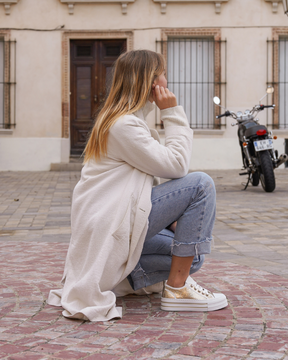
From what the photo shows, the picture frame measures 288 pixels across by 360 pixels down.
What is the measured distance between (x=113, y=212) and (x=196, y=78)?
13000 mm

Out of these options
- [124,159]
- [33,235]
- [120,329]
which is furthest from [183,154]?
[33,235]

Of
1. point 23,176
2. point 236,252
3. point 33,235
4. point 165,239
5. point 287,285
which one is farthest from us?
point 23,176

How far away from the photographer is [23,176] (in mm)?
13117

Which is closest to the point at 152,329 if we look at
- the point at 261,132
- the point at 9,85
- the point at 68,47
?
the point at 261,132

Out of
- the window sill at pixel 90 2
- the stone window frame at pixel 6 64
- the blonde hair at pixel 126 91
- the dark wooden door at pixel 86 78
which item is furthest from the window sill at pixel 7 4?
the blonde hair at pixel 126 91

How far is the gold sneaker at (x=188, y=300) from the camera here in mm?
2869

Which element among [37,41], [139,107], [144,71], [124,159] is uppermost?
[37,41]

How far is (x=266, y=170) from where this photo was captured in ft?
28.4

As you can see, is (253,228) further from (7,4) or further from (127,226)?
(7,4)

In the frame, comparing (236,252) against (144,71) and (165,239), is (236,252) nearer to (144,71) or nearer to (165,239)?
(165,239)

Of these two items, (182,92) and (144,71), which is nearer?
(144,71)

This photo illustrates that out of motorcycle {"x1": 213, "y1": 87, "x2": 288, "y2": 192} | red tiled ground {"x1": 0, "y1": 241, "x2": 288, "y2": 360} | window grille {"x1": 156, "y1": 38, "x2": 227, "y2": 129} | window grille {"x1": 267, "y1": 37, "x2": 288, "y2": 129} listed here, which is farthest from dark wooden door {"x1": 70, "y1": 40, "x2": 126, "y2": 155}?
red tiled ground {"x1": 0, "y1": 241, "x2": 288, "y2": 360}

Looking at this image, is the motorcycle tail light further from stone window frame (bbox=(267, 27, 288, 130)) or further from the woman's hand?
stone window frame (bbox=(267, 27, 288, 130))

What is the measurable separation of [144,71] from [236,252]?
216cm
